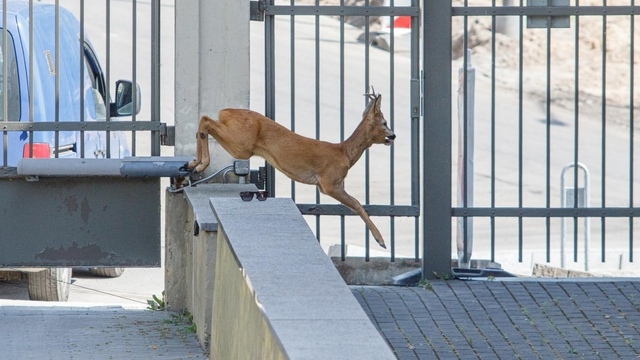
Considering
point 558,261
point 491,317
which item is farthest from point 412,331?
point 558,261

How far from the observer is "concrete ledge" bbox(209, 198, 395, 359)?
12.7 feet

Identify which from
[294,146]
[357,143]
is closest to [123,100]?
[294,146]

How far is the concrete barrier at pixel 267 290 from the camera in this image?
392 centimetres

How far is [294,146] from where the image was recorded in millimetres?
7941

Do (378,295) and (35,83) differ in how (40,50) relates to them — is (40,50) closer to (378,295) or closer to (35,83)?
(35,83)

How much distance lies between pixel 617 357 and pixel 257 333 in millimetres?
2630

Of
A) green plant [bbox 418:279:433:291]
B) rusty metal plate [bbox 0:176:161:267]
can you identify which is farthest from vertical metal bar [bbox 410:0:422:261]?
rusty metal plate [bbox 0:176:161:267]

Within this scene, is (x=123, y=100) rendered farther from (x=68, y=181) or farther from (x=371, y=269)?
(x=371, y=269)

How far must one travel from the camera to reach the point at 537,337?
22.2 feet

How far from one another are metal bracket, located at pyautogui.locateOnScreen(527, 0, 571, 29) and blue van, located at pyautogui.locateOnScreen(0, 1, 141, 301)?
269 cm

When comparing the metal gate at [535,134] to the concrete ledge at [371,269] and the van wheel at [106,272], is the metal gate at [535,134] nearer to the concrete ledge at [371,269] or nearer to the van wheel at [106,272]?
the concrete ledge at [371,269]

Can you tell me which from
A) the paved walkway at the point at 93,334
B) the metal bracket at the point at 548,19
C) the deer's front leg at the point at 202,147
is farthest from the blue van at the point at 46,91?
the metal bracket at the point at 548,19

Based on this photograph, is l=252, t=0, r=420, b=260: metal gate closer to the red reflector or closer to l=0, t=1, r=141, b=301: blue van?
l=0, t=1, r=141, b=301: blue van

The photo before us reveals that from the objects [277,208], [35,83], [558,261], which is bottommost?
[558,261]
